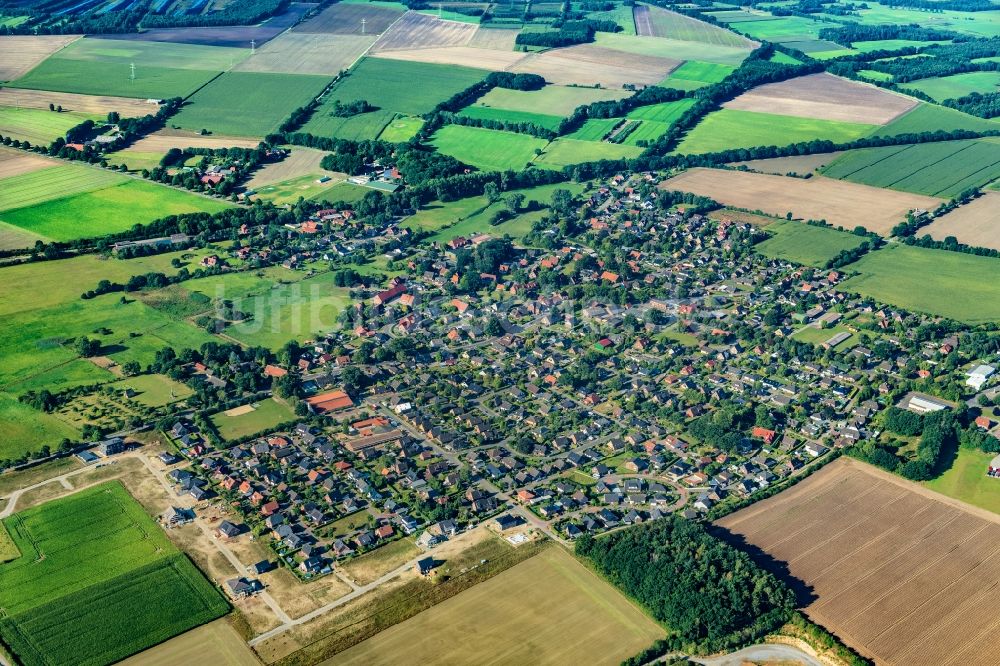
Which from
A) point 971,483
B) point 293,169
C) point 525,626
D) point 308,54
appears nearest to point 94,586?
point 525,626

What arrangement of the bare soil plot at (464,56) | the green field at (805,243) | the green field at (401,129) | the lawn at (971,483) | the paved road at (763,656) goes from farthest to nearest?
the bare soil plot at (464,56) → the green field at (401,129) → the green field at (805,243) → the lawn at (971,483) → the paved road at (763,656)

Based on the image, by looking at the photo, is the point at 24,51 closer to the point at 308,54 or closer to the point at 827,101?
the point at 308,54

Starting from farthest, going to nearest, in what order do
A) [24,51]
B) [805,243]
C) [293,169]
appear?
[24,51] < [293,169] < [805,243]

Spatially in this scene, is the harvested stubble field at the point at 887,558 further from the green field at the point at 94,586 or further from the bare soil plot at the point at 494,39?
the bare soil plot at the point at 494,39

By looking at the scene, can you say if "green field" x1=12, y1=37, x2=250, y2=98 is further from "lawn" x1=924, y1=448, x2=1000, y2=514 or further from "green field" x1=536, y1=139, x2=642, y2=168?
"lawn" x1=924, y1=448, x2=1000, y2=514

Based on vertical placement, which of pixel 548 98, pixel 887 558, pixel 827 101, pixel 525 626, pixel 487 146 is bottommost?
pixel 525 626

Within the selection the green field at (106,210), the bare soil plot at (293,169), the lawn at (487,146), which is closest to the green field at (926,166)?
the lawn at (487,146)

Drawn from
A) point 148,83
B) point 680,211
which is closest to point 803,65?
point 680,211
